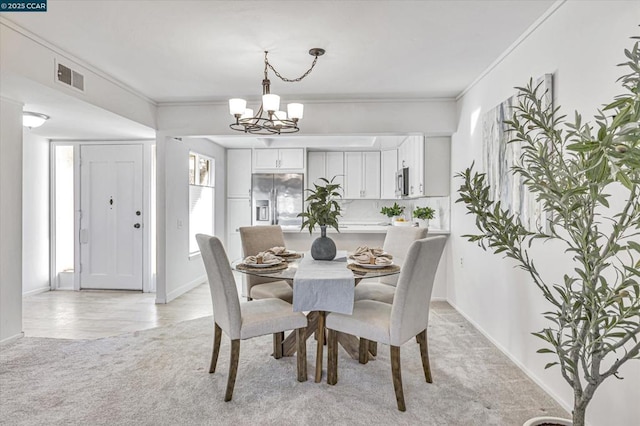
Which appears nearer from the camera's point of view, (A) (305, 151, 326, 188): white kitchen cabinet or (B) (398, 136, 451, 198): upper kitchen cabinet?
(B) (398, 136, 451, 198): upper kitchen cabinet

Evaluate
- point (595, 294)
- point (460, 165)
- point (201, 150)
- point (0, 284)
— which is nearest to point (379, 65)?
point (460, 165)

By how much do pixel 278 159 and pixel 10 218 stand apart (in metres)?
4.09

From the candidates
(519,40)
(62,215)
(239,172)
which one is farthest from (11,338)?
(519,40)

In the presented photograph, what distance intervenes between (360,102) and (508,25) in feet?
6.50

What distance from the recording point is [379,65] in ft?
11.0

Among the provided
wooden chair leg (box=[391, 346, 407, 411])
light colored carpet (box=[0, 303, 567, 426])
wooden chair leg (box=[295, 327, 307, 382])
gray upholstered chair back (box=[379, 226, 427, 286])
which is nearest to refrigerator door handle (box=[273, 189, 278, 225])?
gray upholstered chair back (box=[379, 226, 427, 286])

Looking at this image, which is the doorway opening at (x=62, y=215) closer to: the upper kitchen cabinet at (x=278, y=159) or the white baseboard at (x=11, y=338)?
the white baseboard at (x=11, y=338)

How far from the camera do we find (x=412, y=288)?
2.21m

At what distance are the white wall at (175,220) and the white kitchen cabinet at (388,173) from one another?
312 cm

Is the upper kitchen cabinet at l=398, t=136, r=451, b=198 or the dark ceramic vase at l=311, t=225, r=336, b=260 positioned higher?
the upper kitchen cabinet at l=398, t=136, r=451, b=198

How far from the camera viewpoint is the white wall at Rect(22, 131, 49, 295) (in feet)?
16.1

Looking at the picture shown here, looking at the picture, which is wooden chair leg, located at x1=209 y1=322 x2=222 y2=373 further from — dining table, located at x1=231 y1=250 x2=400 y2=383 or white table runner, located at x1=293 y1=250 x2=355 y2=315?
white table runner, located at x1=293 y1=250 x2=355 y2=315

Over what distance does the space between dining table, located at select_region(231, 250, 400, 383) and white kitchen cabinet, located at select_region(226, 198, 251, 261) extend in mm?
4171

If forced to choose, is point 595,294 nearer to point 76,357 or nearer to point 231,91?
point 76,357
